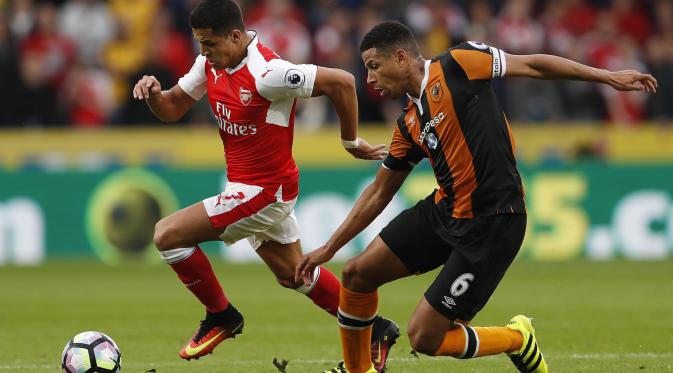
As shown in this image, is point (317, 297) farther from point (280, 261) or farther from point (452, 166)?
point (452, 166)

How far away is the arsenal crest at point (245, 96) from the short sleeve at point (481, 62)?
5.19 feet

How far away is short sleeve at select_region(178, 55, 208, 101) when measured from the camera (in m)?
8.55

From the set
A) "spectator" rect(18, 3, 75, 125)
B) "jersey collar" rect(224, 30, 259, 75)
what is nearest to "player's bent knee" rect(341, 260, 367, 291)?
"jersey collar" rect(224, 30, 259, 75)

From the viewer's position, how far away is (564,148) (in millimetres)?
A: 18078

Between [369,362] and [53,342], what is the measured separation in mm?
3418

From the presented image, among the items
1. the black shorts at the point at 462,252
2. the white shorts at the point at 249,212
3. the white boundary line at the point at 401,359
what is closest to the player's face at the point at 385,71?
the black shorts at the point at 462,252

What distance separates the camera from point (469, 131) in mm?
7145

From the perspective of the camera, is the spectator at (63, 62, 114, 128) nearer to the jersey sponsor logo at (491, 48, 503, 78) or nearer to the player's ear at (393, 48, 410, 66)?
the player's ear at (393, 48, 410, 66)

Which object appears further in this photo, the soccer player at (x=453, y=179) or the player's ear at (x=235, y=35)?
the player's ear at (x=235, y=35)

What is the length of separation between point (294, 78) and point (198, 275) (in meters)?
1.55

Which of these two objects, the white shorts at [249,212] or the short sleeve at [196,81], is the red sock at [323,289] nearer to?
the white shorts at [249,212]

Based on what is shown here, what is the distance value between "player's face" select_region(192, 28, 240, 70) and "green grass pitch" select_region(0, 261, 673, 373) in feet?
7.02

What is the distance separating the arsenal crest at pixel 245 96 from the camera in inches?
320

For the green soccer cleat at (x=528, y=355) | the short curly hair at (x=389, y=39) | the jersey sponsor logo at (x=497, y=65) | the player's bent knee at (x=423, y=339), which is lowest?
the green soccer cleat at (x=528, y=355)
